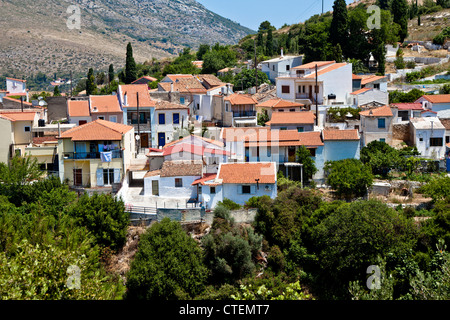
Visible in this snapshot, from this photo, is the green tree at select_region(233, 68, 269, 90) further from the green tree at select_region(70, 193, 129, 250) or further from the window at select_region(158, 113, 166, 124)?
the green tree at select_region(70, 193, 129, 250)

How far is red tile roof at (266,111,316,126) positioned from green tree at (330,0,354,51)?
2027 cm

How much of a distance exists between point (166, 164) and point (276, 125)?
8251mm

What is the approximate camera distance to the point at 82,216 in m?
26.9

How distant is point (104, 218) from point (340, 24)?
3568 cm

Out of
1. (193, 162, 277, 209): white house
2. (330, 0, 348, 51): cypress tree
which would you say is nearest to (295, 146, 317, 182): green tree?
(193, 162, 277, 209): white house

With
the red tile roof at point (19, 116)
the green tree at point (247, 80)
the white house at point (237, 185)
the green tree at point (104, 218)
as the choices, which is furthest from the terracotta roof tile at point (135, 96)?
the green tree at point (247, 80)

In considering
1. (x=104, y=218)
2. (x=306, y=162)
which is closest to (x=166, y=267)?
(x=104, y=218)

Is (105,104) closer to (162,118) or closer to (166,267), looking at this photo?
(162,118)

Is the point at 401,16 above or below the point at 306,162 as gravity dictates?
above

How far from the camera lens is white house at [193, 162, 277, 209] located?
93.2 ft

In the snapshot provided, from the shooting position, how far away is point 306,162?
31438mm

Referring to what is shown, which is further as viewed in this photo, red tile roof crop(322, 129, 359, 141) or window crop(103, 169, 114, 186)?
red tile roof crop(322, 129, 359, 141)

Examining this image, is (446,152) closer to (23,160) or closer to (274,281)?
(274,281)
